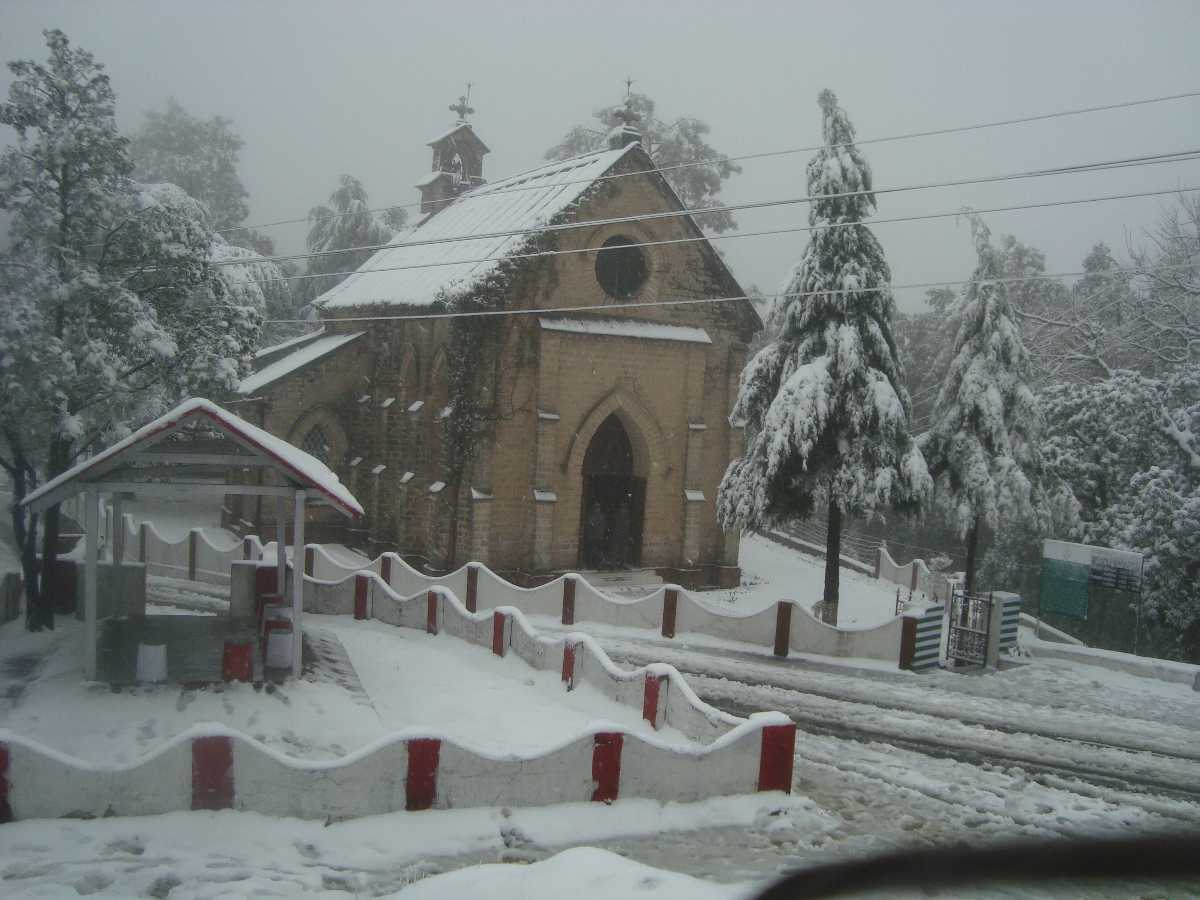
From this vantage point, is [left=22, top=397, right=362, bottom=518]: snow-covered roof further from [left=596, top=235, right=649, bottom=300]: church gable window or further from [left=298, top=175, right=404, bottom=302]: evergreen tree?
[left=298, top=175, right=404, bottom=302]: evergreen tree

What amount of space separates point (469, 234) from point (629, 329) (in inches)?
315

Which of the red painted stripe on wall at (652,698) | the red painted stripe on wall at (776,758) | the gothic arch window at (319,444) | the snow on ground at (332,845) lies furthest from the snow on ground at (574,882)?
the gothic arch window at (319,444)

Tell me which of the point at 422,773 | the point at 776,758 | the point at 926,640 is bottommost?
the point at 926,640

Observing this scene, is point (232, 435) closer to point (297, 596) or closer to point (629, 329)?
point (297, 596)

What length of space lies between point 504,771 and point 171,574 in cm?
1710

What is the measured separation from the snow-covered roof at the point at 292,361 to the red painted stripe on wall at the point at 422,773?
1974 centimetres

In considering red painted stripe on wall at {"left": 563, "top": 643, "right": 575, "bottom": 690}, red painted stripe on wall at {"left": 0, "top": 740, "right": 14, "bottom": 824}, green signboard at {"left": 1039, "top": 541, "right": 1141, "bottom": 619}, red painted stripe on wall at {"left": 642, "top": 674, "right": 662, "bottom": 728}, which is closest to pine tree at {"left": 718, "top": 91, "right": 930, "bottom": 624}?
green signboard at {"left": 1039, "top": 541, "right": 1141, "bottom": 619}

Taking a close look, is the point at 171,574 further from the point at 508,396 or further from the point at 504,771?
the point at 504,771

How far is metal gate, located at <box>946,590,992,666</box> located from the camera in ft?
58.2

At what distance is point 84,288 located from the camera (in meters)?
14.9

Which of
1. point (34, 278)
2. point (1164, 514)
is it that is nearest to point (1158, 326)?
point (1164, 514)

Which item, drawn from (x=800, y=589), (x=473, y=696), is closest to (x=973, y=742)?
(x=473, y=696)

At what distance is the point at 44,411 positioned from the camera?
49.0 feet

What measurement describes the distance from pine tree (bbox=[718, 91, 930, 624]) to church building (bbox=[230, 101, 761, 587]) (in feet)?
10.5
